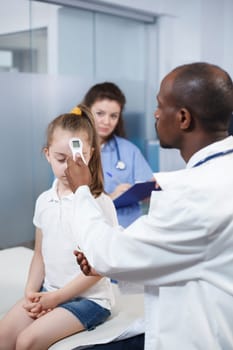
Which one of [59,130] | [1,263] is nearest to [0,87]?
[1,263]

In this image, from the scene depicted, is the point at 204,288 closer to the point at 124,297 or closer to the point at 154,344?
the point at 154,344

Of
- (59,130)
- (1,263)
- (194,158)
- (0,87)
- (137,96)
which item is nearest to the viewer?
(194,158)

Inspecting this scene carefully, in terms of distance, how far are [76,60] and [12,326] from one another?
175 centimetres

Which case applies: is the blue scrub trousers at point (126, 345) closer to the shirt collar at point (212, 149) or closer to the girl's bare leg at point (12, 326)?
the girl's bare leg at point (12, 326)

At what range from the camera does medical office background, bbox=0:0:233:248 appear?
8.41 feet

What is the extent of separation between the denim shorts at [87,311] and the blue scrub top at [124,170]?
89cm

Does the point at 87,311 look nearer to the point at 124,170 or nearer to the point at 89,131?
the point at 89,131

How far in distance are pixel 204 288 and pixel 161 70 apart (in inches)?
97.1

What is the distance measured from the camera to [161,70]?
10.7 ft

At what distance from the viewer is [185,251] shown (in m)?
0.95

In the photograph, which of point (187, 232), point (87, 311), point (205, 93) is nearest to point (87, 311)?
point (87, 311)

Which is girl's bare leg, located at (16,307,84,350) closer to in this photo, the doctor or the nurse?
the doctor

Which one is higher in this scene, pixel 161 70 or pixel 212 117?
pixel 161 70

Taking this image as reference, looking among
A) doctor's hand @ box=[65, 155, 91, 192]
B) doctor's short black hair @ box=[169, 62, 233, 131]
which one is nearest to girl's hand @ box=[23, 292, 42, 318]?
doctor's hand @ box=[65, 155, 91, 192]
